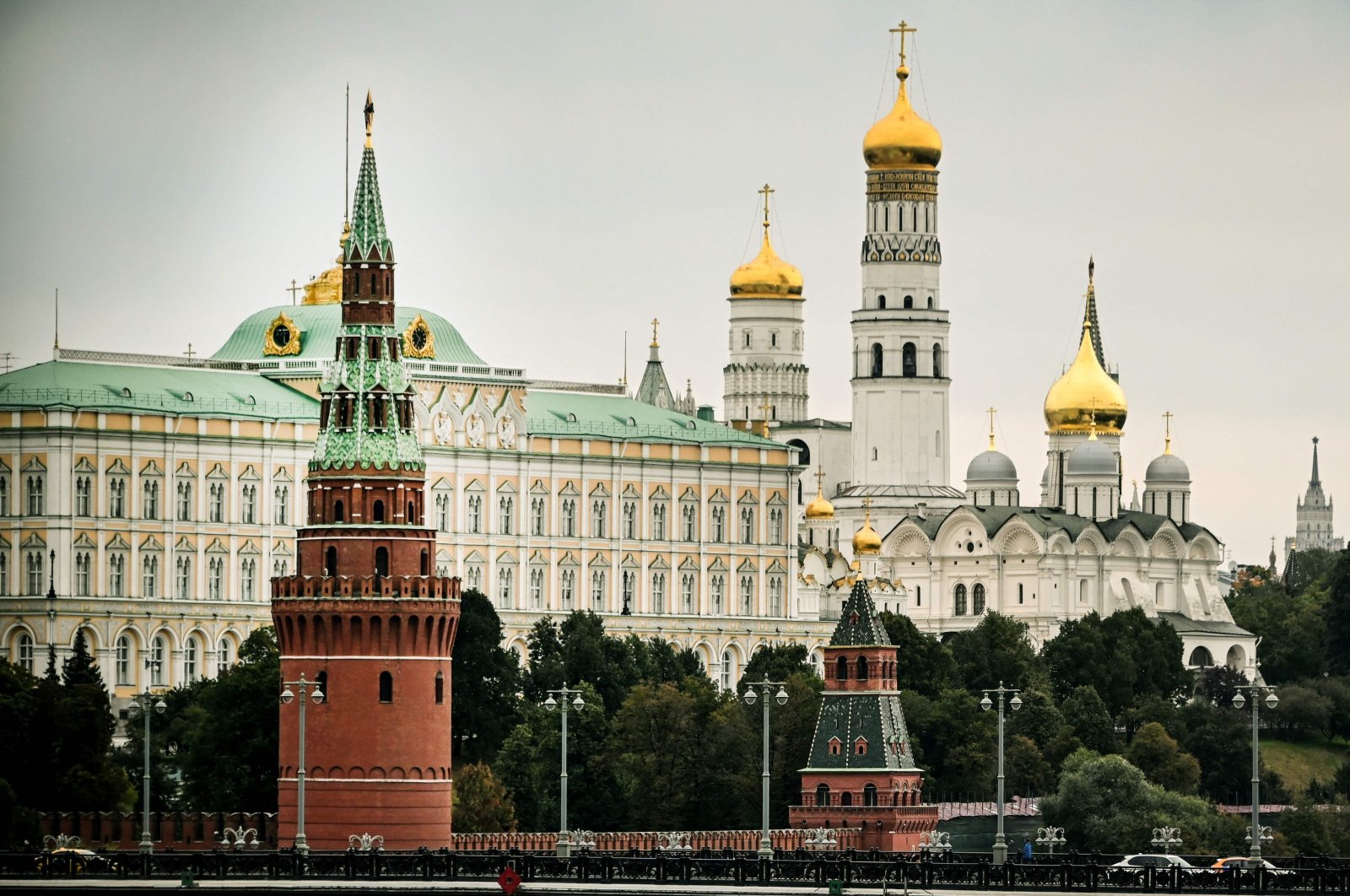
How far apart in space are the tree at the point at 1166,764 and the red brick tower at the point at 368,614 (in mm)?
46157

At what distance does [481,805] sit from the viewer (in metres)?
164

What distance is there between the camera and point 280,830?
154000 mm

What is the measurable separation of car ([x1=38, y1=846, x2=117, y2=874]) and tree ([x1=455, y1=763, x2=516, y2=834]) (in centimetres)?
2925

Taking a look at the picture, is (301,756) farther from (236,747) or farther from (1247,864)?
(1247,864)

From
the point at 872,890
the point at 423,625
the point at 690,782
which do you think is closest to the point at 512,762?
the point at 690,782

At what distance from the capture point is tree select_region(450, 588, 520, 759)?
180m

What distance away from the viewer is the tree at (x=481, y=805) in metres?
164

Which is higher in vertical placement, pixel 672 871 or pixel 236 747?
pixel 236 747

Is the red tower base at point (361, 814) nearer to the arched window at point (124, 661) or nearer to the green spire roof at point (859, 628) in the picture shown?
the green spire roof at point (859, 628)

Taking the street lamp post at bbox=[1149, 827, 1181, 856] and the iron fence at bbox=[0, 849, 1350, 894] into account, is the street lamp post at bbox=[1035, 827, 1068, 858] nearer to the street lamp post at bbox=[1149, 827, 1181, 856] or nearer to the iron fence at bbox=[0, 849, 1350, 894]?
the street lamp post at bbox=[1149, 827, 1181, 856]

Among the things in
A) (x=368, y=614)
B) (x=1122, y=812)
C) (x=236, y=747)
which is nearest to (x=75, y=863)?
(x=368, y=614)

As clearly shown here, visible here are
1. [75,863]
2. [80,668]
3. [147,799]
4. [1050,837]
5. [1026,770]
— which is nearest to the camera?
[75,863]

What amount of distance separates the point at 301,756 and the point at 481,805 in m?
18.4

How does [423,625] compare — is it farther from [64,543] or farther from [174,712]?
[64,543]
